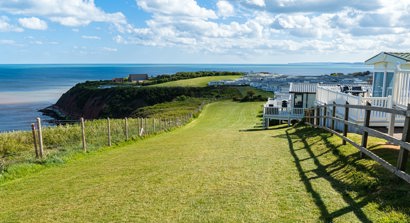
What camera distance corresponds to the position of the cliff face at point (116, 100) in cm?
7319

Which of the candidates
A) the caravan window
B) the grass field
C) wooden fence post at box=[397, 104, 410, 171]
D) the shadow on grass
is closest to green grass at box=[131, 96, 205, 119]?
the caravan window

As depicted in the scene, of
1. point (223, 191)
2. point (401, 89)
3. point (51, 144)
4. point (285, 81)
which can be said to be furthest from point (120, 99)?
point (223, 191)

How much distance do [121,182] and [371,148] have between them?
234 inches

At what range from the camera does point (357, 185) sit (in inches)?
237

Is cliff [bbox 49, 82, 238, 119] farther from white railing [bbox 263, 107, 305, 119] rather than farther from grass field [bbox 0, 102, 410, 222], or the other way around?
grass field [bbox 0, 102, 410, 222]

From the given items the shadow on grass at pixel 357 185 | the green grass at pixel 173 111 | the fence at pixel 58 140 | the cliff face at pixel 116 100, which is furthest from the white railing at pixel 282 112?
the cliff face at pixel 116 100

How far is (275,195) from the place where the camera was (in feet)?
19.7

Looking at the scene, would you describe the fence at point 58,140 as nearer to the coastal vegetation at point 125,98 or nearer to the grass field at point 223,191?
the grass field at point 223,191

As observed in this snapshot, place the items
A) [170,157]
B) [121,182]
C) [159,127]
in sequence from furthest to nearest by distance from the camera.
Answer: [159,127] < [170,157] < [121,182]

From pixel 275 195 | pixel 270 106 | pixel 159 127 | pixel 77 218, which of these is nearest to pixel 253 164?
pixel 275 195

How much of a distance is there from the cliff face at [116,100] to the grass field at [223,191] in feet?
206

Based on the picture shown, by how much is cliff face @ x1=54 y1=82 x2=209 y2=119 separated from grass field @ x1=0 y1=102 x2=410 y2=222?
62.8 metres

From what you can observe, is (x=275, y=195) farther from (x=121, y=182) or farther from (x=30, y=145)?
(x=30, y=145)

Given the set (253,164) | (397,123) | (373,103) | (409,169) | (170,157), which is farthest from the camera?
(373,103)
